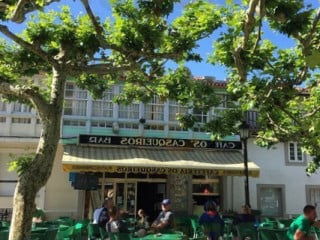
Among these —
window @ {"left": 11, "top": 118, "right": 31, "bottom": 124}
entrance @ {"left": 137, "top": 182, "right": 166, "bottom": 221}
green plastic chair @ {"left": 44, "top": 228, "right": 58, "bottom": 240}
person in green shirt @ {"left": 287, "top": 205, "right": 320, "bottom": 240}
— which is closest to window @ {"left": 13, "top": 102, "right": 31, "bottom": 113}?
window @ {"left": 11, "top": 118, "right": 31, "bottom": 124}

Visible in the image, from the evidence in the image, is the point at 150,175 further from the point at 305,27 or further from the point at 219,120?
the point at 305,27

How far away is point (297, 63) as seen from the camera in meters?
11.8

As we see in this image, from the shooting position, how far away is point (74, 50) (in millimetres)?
9516

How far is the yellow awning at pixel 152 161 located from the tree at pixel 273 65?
5.02m

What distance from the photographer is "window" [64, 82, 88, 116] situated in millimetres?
21297

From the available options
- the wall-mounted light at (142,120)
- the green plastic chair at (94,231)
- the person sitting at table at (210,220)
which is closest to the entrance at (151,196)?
the wall-mounted light at (142,120)

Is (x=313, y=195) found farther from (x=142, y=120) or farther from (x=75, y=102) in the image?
(x=75, y=102)

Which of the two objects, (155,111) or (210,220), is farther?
(155,111)

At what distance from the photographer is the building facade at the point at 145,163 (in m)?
19.9

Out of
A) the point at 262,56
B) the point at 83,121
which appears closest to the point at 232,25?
the point at 262,56

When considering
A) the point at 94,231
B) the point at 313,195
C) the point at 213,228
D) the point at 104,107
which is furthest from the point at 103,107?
the point at 213,228

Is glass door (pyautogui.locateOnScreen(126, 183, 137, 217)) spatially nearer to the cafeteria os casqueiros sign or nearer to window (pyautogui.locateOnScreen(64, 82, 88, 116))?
the cafeteria os casqueiros sign

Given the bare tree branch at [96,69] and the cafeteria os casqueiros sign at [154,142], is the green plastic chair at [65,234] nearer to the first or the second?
the bare tree branch at [96,69]

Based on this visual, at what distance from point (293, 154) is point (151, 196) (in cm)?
735
